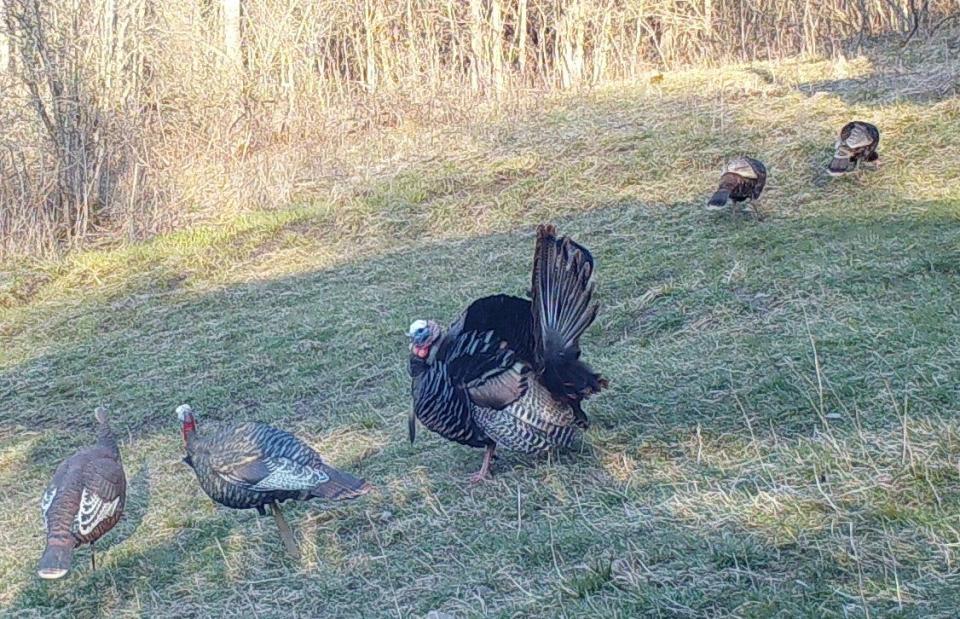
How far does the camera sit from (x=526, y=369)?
507cm

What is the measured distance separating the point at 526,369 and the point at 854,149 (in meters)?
4.88

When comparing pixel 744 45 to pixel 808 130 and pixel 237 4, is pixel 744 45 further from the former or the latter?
pixel 237 4

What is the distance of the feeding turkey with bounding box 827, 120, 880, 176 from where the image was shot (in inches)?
346

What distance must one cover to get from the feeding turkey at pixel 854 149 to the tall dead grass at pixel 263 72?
218 cm

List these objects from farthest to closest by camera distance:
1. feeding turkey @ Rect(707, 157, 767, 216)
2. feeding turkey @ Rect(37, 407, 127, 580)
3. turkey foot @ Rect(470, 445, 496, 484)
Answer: feeding turkey @ Rect(707, 157, 767, 216), turkey foot @ Rect(470, 445, 496, 484), feeding turkey @ Rect(37, 407, 127, 580)

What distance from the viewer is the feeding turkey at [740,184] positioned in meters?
8.54

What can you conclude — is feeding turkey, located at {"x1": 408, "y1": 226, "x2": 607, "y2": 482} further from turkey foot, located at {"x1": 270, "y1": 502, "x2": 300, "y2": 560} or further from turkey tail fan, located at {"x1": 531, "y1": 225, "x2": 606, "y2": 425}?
turkey foot, located at {"x1": 270, "y1": 502, "x2": 300, "y2": 560}

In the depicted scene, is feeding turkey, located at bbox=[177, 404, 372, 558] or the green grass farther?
feeding turkey, located at bbox=[177, 404, 372, 558]

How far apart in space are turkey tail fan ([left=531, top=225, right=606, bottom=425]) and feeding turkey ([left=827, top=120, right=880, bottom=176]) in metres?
4.65

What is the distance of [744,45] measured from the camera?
14.6 metres

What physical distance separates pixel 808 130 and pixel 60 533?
7.77 metres

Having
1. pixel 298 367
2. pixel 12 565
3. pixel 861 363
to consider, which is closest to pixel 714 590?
pixel 861 363

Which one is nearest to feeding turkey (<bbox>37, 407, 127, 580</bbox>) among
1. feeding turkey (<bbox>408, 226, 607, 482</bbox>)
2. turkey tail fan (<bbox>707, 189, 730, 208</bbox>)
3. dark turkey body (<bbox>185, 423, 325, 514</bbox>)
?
dark turkey body (<bbox>185, 423, 325, 514</bbox>)

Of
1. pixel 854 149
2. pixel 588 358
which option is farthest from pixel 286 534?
pixel 854 149
